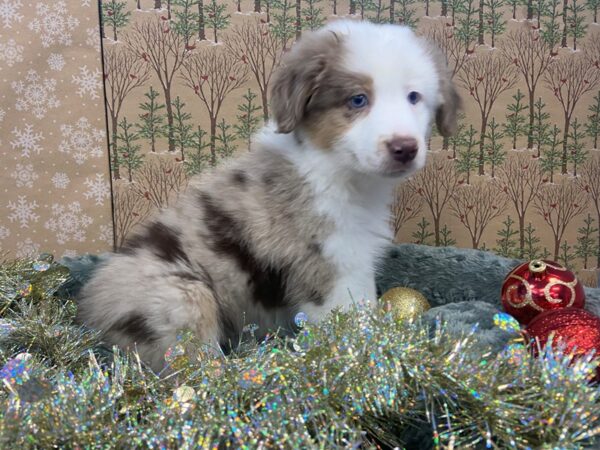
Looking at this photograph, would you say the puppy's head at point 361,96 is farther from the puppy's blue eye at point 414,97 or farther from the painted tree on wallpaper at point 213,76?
the painted tree on wallpaper at point 213,76

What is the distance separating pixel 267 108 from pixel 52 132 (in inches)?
46.2

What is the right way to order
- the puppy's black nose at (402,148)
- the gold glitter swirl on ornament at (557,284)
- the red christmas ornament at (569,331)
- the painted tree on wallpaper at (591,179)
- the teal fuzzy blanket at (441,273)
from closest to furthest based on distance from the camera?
the red christmas ornament at (569,331) < the puppy's black nose at (402,148) < the gold glitter swirl on ornament at (557,284) < the teal fuzzy blanket at (441,273) < the painted tree on wallpaper at (591,179)

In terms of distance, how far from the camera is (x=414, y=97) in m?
1.92

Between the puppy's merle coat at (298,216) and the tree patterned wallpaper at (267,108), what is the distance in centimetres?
103

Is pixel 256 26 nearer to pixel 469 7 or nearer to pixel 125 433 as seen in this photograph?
pixel 469 7

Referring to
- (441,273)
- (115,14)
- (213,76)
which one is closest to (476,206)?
(441,273)

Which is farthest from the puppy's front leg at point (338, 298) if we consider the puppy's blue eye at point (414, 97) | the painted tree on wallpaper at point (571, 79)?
the painted tree on wallpaper at point (571, 79)

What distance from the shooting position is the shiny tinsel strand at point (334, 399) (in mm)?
1089

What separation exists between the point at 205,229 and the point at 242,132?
50.8 inches

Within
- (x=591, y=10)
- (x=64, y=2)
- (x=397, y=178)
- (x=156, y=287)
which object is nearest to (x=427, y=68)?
(x=397, y=178)

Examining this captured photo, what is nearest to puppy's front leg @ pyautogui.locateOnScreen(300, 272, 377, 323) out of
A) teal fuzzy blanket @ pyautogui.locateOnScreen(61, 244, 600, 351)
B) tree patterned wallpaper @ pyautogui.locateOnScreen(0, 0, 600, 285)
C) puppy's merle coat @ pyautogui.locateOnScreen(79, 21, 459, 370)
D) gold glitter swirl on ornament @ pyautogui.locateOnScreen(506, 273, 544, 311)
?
puppy's merle coat @ pyautogui.locateOnScreen(79, 21, 459, 370)

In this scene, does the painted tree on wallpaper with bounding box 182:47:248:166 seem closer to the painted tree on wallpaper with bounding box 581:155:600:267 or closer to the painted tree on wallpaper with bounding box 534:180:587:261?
the painted tree on wallpaper with bounding box 534:180:587:261

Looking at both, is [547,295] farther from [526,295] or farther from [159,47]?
[159,47]

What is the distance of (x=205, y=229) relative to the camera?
1.99 metres
